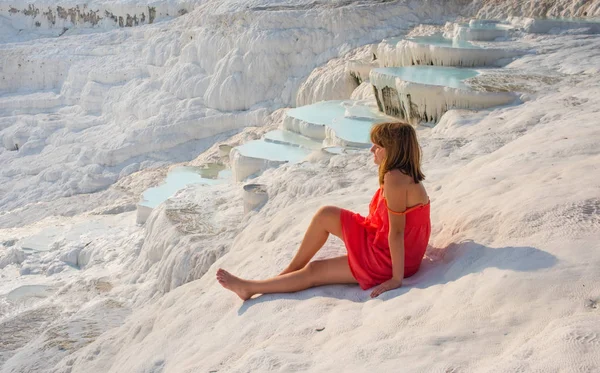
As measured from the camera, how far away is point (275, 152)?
9320mm

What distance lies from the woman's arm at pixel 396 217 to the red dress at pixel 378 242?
6 centimetres

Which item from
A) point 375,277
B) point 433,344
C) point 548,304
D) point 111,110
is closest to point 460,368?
point 433,344

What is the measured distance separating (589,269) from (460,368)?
659 millimetres

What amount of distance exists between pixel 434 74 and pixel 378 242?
21.7 feet

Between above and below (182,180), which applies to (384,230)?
above

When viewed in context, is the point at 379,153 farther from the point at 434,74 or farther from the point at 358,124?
the point at 434,74

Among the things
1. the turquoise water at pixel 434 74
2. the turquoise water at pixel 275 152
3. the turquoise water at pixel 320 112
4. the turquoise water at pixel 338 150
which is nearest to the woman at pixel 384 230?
the turquoise water at pixel 338 150

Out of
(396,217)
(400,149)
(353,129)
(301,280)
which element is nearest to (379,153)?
(400,149)

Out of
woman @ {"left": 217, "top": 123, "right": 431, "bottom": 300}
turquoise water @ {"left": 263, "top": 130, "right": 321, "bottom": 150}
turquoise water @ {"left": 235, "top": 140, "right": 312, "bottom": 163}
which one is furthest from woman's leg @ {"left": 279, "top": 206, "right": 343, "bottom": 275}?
turquoise water @ {"left": 263, "top": 130, "right": 321, "bottom": 150}

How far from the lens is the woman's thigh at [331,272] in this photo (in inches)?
128

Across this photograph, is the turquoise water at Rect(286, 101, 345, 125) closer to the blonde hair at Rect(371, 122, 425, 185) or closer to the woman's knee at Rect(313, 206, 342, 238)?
the woman's knee at Rect(313, 206, 342, 238)

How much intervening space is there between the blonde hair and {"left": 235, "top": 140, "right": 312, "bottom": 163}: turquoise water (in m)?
5.70

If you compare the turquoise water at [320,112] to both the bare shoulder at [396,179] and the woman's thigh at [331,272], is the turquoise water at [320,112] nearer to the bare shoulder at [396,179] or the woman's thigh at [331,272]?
the woman's thigh at [331,272]

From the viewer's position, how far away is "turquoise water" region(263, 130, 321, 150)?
9406 millimetres
